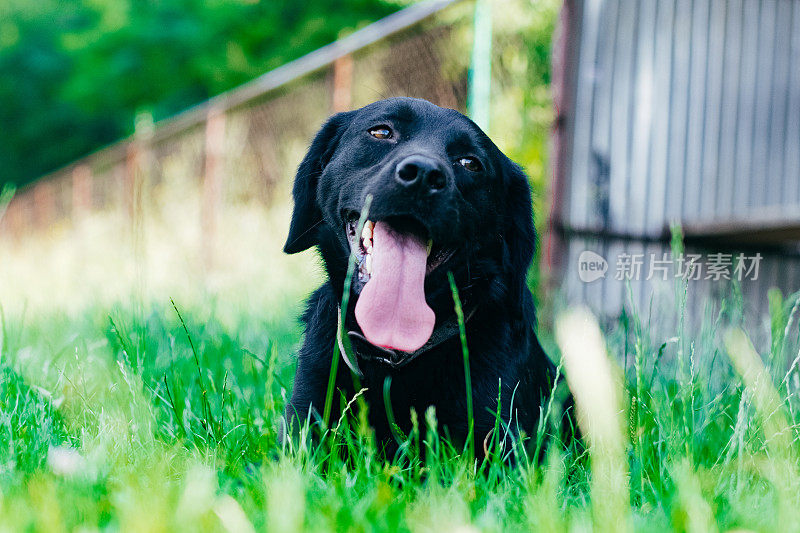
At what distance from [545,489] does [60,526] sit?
89cm

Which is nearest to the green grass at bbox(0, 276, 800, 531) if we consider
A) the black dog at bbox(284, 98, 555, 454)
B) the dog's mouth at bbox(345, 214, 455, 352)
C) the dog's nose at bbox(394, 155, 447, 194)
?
the black dog at bbox(284, 98, 555, 454)

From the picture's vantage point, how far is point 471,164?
247cm

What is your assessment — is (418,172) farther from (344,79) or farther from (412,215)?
(344,79)

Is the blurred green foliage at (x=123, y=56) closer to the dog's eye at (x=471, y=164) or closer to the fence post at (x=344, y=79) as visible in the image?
the fence post at (x=344, y=79)

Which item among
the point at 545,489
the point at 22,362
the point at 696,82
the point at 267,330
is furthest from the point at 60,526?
the point at 696,82

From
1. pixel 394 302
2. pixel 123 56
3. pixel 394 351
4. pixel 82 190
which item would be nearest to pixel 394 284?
pixel 394 302

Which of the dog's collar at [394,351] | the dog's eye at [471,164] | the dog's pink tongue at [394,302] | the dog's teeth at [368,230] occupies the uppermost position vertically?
the dog's eye at [471,164]

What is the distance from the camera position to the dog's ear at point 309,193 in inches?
105

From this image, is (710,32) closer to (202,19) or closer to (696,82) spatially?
(696,82)

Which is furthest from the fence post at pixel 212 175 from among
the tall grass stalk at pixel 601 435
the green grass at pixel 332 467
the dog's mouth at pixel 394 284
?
the tall grass stalk at pixel 601 435

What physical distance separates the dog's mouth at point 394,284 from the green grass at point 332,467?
0.77 ft

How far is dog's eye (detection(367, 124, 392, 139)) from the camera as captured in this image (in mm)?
2473

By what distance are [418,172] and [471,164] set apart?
0.43 m

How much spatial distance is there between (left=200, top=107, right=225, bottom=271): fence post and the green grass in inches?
215
